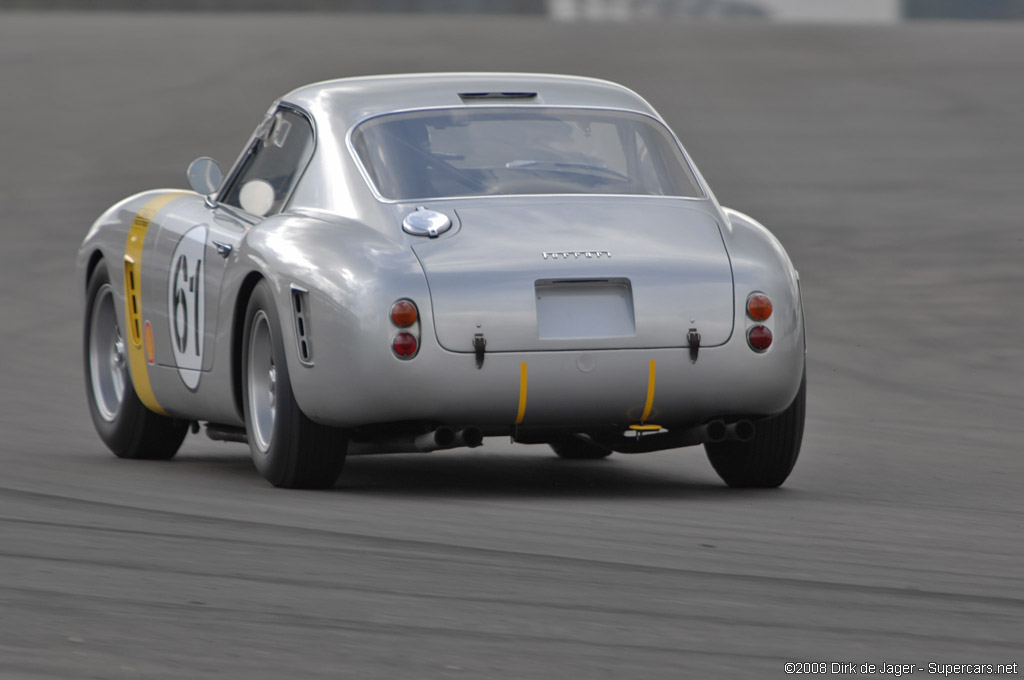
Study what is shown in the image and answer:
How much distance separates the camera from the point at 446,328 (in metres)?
6.70

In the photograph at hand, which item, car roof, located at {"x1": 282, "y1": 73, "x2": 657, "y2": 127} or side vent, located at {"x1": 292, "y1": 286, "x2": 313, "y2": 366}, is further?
car roof, located at {"x1": 282, "y1": 73, "x2": 657, "y2": 127}

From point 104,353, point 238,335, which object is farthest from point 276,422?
point 104,353

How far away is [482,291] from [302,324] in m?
0.69

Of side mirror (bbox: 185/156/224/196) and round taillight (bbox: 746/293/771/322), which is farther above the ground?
round taillight (bbox: 746/293/771/322)

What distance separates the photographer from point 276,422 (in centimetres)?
712

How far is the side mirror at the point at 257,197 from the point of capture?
7.90m

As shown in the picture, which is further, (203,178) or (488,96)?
(203,178)

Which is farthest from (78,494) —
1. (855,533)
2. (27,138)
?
(27,138)

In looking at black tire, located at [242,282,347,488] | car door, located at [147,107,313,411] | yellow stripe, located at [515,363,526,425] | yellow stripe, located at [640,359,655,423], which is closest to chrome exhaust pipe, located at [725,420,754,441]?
yellow stripe, located at [640,359,655,423]

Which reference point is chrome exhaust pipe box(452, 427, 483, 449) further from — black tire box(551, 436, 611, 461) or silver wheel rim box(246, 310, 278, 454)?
black tire box(551, 436, 611, 461)

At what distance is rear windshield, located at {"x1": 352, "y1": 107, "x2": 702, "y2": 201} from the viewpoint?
7.35 meters

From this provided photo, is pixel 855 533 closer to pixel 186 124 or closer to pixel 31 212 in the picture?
pixel 31 212

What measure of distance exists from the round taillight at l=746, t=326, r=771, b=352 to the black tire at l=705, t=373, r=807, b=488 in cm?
38

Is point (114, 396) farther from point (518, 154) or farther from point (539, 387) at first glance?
point (539, 387)
